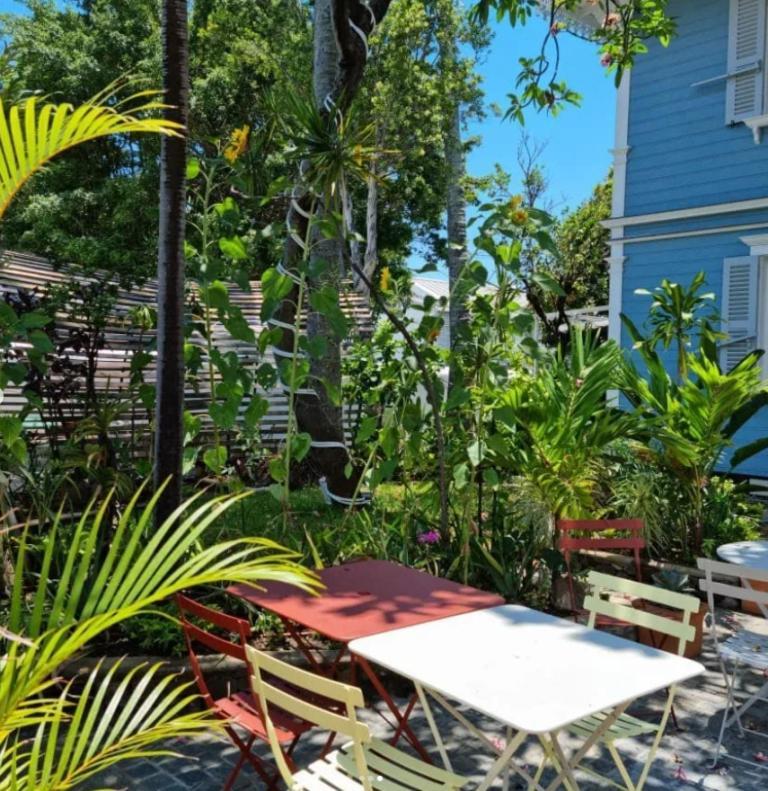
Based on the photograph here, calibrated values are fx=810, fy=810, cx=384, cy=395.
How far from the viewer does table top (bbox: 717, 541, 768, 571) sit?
15.6 ft

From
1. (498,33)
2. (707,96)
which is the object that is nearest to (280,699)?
(707,96)

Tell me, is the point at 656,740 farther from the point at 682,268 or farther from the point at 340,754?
the point at 682,268

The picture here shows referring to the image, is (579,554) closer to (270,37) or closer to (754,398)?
(754,398)

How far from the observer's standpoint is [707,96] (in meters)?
11.3

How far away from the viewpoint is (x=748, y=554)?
5.02 m

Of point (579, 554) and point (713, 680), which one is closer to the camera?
point (713, 680)

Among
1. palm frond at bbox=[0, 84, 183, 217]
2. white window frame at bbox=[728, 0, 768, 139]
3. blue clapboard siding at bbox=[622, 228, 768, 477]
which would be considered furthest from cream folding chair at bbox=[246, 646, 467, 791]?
white window frame at bbox=[728, 0, 768, 139]

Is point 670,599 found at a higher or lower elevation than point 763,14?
lower

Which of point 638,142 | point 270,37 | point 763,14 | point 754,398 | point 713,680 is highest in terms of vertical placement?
point 270,37

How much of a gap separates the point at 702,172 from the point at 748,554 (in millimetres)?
7858

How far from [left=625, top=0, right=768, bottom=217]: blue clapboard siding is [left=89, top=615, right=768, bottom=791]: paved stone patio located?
836 cm

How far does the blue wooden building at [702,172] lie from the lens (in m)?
10.8

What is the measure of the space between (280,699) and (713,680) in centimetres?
351

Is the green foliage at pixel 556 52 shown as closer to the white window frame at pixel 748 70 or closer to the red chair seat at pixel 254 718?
the white window frame at pixel 748 70
